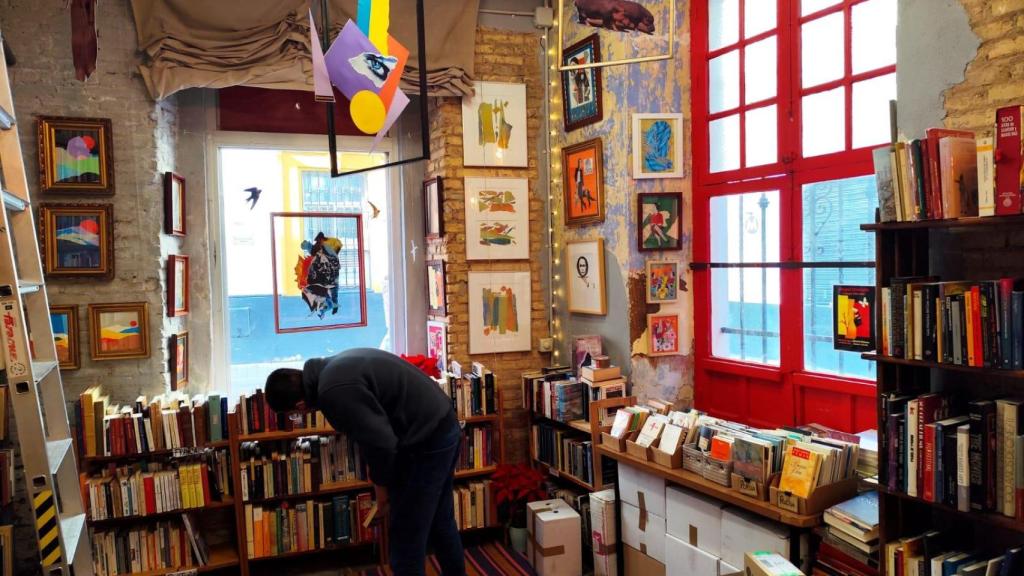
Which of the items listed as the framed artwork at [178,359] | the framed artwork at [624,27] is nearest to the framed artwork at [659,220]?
the framed artwork at [624,27]

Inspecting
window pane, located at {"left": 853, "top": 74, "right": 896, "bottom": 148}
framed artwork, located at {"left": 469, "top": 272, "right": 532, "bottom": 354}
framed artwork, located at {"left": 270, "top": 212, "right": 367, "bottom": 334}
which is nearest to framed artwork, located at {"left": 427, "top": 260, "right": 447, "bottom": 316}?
framed artwork, located at {"left": 469, "top": 272, "right": 532, "bottom": 354}

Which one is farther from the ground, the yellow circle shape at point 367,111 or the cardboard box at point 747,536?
the yellow circle shape at point 367,111

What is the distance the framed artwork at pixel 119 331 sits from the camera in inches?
158

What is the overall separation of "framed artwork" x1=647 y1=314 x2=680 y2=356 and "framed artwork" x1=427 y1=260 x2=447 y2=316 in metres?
1.42

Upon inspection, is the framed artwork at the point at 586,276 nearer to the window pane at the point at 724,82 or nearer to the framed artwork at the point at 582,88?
the framed artwork at the point at 582,88

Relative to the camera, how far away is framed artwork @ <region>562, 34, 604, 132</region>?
4391mm

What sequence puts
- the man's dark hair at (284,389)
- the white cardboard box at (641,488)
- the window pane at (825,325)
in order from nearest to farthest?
the man's dark hair at (284,389) → the window pane at (825,325) → the white cardboard box at (641,488)

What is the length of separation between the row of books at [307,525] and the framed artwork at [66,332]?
1.32 meters

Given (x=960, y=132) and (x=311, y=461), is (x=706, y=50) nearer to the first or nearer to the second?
(x=960, y=132)

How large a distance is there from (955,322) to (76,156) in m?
4.39

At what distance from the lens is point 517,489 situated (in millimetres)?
4434

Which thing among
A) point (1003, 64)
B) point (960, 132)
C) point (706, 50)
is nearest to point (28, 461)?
point (960, 132)

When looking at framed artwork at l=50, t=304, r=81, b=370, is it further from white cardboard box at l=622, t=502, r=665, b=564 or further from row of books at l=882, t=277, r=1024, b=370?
row of books at l=882, t=277, r=1024, b=370

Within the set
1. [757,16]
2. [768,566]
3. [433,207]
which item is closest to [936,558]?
[768,566]
